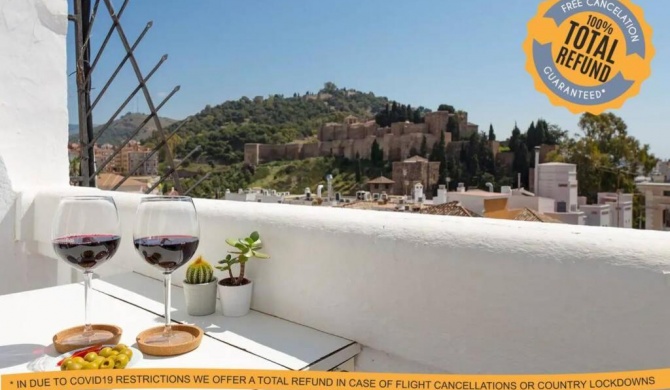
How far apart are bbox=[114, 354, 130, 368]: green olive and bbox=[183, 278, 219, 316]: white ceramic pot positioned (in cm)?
26

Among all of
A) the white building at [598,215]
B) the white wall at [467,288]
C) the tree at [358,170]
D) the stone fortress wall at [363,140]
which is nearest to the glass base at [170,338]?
the white wall at [467,288]

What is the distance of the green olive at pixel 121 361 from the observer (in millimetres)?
594

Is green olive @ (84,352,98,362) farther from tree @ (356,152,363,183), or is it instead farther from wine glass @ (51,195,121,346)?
tree @ (356,152,363,183)

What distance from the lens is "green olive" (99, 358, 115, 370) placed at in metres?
0.58

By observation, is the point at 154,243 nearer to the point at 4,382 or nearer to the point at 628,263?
the point at 4,382

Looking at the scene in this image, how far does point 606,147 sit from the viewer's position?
72.2 feet

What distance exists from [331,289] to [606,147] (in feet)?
80.7

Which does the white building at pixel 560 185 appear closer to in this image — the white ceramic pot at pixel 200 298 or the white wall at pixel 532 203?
the white wall at pixel 532 203

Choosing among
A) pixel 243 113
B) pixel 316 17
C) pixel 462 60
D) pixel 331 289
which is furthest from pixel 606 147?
pixel 243 113

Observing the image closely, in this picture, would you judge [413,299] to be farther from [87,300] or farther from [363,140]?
[363,140]

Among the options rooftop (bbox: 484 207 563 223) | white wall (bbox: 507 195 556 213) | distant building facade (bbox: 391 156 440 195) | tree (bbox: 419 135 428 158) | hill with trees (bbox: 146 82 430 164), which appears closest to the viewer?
rooftop (bbox: 484 207 563 223)

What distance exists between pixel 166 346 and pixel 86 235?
0.62ft

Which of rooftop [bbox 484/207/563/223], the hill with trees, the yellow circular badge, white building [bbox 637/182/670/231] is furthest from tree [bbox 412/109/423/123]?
the yellow circular badge

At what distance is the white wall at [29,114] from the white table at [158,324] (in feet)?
2.24
